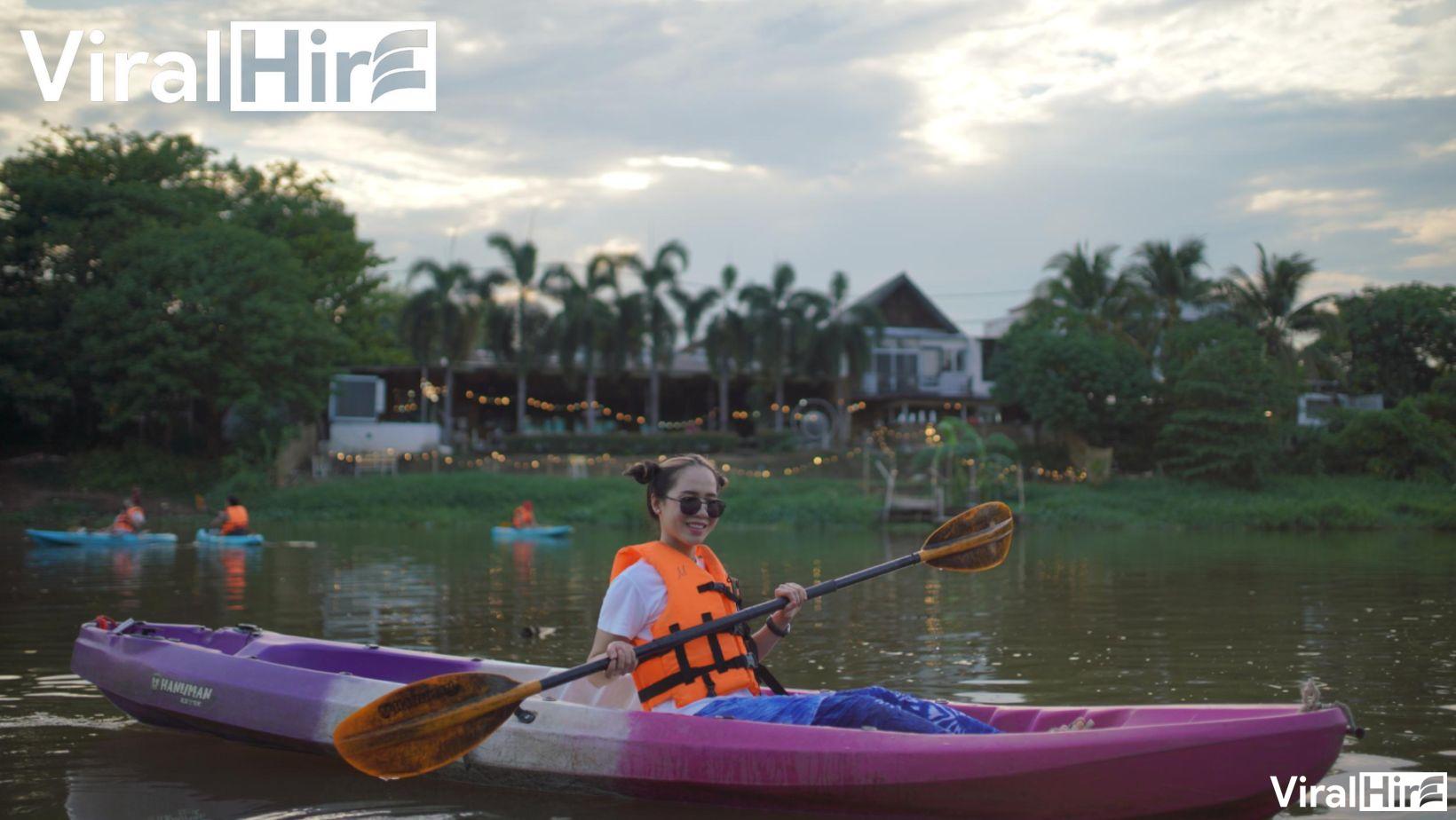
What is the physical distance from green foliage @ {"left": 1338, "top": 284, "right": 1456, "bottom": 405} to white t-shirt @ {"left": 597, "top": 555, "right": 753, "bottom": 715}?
48251mm

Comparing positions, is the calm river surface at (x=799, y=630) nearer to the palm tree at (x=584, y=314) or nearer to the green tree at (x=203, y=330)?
the green tree at (x=203, y=330)

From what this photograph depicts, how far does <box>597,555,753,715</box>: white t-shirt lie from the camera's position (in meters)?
5.21

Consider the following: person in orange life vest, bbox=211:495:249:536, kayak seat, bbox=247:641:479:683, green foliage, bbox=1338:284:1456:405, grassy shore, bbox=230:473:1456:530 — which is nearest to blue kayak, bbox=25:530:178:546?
person in orange life vest, bbox=211:495:249:536

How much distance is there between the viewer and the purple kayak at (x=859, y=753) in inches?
188

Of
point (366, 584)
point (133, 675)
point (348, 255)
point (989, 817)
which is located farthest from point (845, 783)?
point (348, 255)

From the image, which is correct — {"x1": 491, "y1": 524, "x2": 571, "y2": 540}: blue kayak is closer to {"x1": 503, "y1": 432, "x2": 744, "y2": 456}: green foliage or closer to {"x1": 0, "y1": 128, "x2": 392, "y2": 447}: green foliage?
{"x1": 0, "y1": 128, "x2": 392, "y2": 447}: green foliage

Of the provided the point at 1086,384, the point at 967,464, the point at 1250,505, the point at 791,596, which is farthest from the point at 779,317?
the point at 791,596

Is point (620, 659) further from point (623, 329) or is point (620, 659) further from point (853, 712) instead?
point (623, 329)

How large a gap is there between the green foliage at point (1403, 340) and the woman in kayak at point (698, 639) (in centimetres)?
4781

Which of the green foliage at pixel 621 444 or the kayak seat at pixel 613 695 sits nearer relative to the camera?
the kayak seat at pixel 613 695

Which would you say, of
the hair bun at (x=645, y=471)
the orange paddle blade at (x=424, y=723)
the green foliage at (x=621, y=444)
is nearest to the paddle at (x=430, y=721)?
the orange paddle blade at (x=424, y=723)

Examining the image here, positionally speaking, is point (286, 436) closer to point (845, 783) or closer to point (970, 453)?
point (970, 453)

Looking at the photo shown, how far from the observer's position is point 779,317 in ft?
137

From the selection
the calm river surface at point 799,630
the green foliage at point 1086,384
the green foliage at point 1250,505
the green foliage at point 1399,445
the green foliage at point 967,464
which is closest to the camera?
the calm river surface at point 799,630
